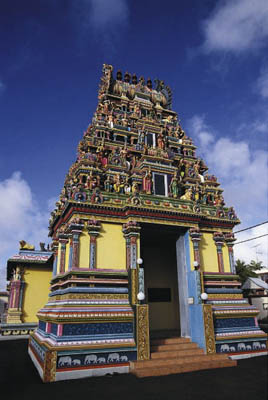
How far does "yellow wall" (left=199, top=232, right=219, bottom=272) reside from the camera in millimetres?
14883

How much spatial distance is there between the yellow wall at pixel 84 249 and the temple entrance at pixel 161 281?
338 cm

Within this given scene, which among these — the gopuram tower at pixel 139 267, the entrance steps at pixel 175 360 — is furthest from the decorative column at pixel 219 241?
the entrance steps at pixel 175 360

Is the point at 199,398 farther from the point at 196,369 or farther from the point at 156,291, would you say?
the point at 156,291

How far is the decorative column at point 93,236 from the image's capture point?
12.8 meters

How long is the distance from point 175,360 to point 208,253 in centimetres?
584

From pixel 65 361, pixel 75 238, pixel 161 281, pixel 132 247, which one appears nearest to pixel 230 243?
pixel 161 281

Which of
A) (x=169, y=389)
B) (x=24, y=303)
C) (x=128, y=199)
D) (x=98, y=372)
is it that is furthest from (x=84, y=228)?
(x=24, y=303)

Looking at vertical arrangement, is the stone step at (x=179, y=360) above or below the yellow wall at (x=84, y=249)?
below

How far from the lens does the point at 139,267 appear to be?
13406mm

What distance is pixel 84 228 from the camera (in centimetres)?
1320

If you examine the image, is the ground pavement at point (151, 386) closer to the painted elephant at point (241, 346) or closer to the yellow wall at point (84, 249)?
the painted elephant at point (241, 346)

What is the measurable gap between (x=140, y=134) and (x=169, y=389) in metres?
14.4

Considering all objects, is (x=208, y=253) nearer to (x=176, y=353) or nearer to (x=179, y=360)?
(x=176, y=353)

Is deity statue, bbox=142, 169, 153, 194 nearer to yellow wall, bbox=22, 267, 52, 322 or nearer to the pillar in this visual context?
the pillar
